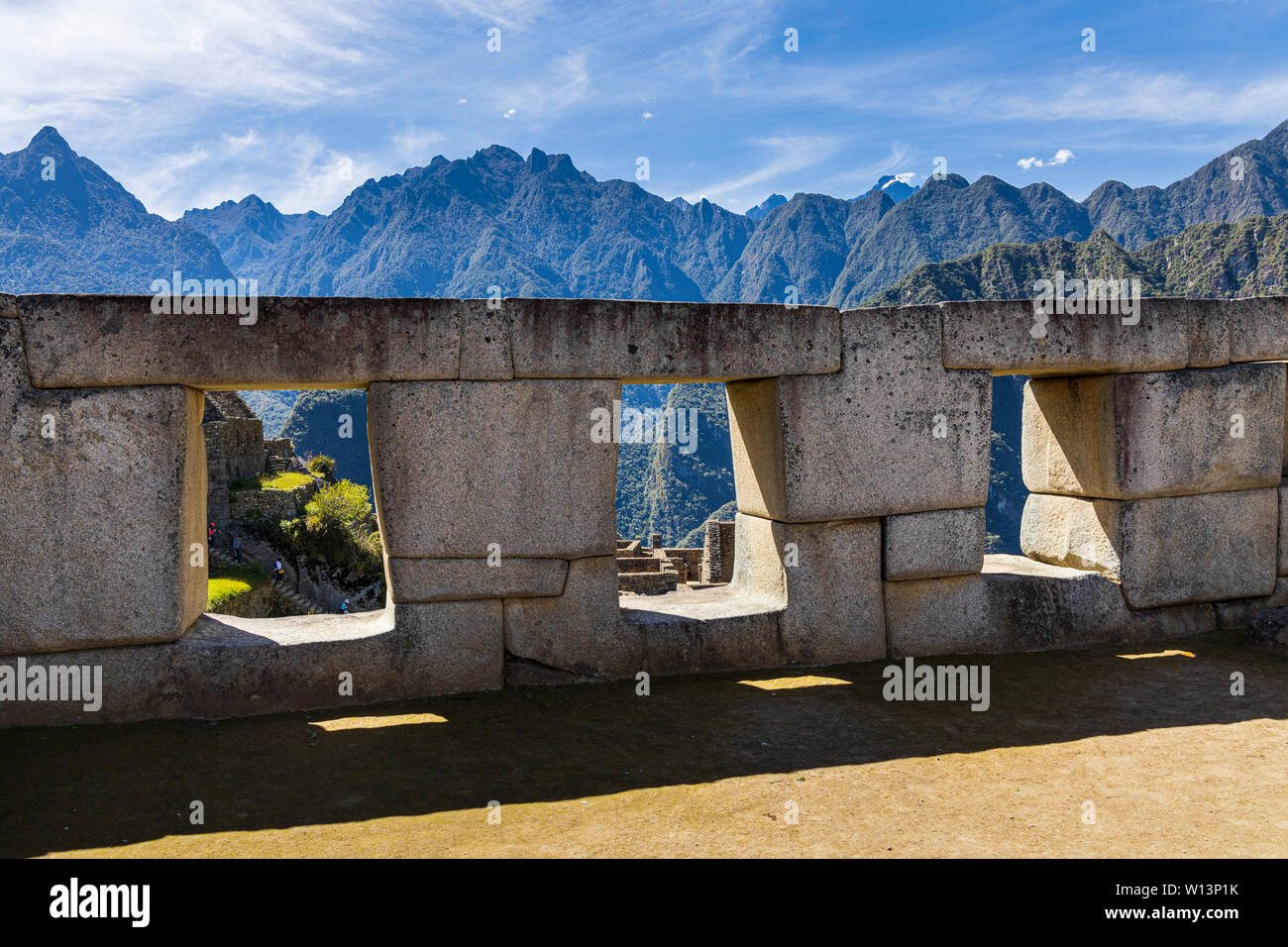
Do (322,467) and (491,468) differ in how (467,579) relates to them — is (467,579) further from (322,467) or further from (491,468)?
(322,467)

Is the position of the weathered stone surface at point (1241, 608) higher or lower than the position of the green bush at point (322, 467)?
lower

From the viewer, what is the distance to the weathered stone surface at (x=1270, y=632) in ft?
16.7

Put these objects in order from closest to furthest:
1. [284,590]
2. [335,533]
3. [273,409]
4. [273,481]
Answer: [284,590] → [335,533] → [273,481] → [273,409]

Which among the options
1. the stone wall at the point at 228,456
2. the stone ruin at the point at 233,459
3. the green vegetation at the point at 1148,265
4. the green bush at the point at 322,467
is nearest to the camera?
the stone wall at the point at 228,456

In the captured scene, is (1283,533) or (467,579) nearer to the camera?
(467,579)

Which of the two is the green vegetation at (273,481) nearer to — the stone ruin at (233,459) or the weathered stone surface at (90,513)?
the stone ruin at (233,459)

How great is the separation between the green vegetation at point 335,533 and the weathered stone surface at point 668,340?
85.5ft

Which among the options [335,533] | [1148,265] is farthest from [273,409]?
[335,533]

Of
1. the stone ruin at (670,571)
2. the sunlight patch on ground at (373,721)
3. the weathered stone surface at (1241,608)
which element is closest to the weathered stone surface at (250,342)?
the sunlight patch on ground at (373,721)

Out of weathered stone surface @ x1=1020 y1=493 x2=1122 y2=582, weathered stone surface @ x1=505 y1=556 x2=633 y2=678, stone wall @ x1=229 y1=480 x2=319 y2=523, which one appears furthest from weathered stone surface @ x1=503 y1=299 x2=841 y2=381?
stone wall @ x1=229 y1=480 x2=319 y2=523

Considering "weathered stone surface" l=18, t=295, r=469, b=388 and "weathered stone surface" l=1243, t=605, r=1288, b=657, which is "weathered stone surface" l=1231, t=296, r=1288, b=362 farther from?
"weathered stone surface" l=18, t=295, r=469, b=388

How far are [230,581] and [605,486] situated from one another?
1962cm

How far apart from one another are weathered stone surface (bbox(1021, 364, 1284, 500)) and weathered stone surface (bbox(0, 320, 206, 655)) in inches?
205

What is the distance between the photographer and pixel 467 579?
4488mm
